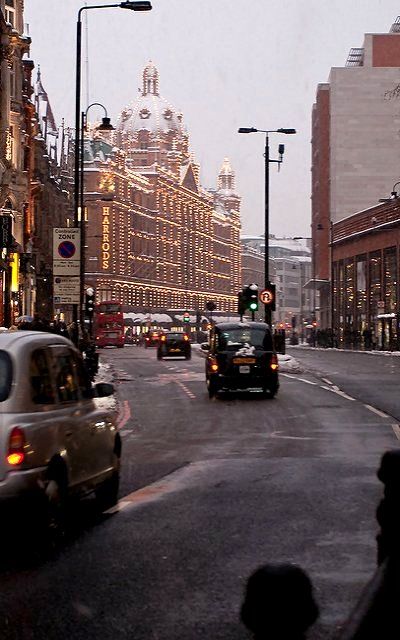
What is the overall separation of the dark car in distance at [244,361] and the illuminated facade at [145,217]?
81111 millimetres

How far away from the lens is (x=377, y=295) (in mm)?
94750

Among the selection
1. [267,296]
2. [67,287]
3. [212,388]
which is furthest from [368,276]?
[67,287]

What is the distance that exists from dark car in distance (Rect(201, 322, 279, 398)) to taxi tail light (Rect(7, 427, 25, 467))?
757 inches

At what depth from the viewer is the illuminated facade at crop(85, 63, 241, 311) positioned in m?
141

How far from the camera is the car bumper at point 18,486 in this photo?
763 centimetres

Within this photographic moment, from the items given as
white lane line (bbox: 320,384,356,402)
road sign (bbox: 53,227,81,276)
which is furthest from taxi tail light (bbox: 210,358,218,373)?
road sign (bbox: 53,227,81,276)

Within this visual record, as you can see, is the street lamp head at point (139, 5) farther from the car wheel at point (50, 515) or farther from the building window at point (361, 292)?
the building window at point (361, 292)

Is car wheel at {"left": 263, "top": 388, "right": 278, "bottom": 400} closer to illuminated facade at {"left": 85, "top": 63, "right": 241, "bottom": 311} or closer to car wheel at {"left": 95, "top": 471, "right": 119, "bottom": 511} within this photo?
car wheel at {"left": 95, "top": 471, "right": 119, "bottom": 511}

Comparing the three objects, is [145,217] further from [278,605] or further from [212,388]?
[278,605]

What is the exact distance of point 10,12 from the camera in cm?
6341

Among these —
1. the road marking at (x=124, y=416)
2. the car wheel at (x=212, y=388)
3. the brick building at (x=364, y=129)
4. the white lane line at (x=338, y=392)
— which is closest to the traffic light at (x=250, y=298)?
the white lane line at (x=338, y=392)

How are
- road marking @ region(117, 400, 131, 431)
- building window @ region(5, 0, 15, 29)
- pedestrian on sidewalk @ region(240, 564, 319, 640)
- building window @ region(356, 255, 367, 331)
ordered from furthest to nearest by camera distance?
1. building window @ region(356, 255, 367, 331)
2. building window @ region(5, 0, 15, 29)
3. road marking @ region(117, 400, 131, 431)
4. pedestrian on sidewalk @ region(240, 564, 319, 640)

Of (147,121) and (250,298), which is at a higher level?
(147,121)

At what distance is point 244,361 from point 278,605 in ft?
81.5
